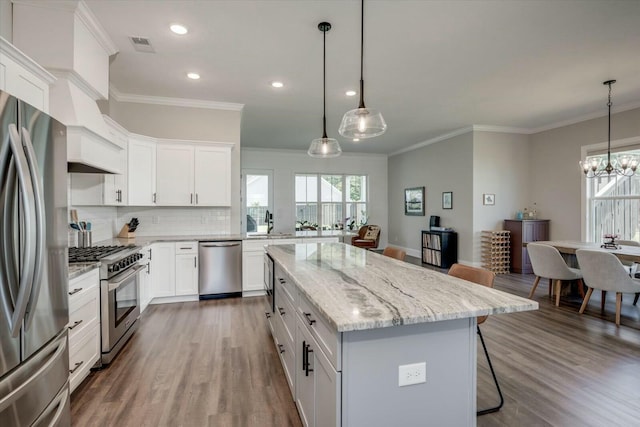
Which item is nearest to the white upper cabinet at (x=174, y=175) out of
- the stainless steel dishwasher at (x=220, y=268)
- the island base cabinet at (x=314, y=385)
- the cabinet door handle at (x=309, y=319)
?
the stainless steel dishwasher at (x=220, y=268)

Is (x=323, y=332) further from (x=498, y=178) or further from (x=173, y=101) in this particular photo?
(x=498, y=178)

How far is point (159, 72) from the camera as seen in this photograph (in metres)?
3.86

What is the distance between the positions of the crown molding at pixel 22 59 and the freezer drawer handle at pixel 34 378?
1.54 metres

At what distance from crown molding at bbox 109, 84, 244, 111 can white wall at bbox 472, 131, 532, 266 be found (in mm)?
4742

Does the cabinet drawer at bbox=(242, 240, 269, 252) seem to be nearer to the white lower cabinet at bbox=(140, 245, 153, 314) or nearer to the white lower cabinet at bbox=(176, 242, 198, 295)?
the white lower cabinet at bbox=(176, 242, 198, 295)

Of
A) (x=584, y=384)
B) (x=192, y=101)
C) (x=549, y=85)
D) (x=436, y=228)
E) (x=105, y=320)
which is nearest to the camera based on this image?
(x=584, y=384)

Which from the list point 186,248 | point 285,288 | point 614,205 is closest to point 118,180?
point 186,248

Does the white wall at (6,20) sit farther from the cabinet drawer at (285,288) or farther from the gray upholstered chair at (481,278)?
the gray upholstered chair at (481,278)

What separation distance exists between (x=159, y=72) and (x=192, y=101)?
967 mm

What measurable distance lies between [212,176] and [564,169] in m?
6.35

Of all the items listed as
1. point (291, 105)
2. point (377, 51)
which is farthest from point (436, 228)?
point (377, 51)

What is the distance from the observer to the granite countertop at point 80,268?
217cm

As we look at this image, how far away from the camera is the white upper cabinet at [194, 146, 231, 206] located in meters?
4.72

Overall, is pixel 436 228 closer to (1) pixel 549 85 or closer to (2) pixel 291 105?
(1) pixel 549 85
